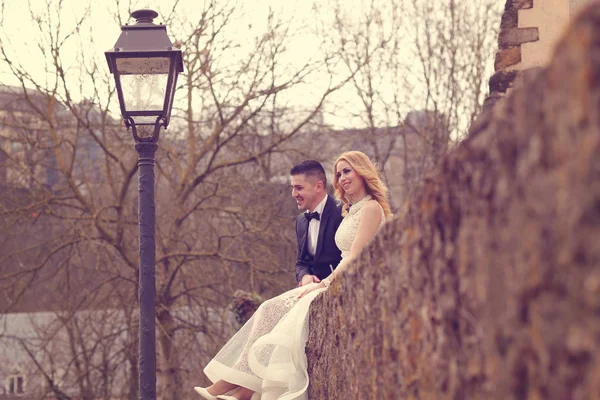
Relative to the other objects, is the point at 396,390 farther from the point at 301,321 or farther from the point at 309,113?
Answer: the point at 309,113

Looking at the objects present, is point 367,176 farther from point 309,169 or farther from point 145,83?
point 145,83

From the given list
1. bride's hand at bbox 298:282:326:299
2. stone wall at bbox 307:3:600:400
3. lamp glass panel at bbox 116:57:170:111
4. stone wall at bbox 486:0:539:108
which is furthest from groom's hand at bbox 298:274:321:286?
stone wall at bbox 307:3:600:400

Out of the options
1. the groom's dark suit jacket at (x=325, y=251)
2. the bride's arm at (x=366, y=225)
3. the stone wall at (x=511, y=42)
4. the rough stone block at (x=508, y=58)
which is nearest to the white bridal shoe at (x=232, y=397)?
the bride's arm at (x=366, y=225)

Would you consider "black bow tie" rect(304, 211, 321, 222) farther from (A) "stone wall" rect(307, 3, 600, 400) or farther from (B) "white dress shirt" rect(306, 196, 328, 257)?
(A) "stone wall" rect(307, 3, 600, 400)

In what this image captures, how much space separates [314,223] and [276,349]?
173 cm

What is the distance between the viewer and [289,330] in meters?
6.55

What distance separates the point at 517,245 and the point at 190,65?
15.8m

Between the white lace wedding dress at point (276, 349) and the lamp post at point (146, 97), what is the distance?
103 cm

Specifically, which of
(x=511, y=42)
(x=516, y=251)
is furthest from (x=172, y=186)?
(x=516, y=251)

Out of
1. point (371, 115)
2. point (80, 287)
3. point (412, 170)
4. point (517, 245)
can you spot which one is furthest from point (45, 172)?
point (517, 245)

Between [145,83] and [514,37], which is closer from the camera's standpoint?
[145,83]

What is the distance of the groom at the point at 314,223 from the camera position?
7762 mm

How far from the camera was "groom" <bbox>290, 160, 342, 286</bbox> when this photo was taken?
25.5 ft

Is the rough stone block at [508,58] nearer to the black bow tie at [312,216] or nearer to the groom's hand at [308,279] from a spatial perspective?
the black bow tie at [312,216]
